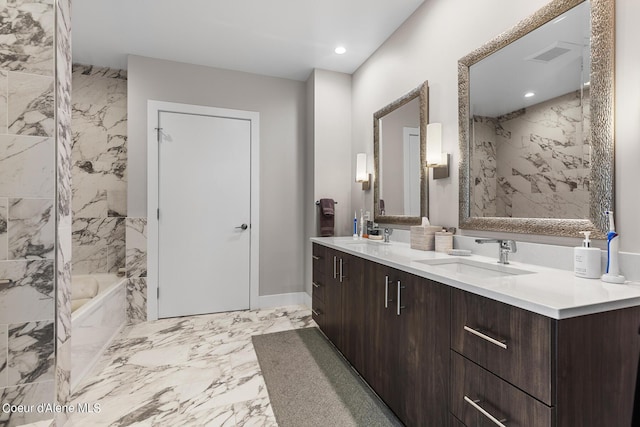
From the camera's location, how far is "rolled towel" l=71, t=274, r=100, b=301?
9.56 feet

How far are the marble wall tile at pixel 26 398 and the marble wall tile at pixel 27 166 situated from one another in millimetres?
892

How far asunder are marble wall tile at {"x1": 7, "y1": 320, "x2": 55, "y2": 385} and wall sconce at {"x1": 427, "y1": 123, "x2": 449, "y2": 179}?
2300mm

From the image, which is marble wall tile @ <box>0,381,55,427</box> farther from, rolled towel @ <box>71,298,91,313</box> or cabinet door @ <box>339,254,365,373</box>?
cabinet door @ <box>339,254,365,373</box>

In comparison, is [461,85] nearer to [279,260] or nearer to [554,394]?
[554,394]

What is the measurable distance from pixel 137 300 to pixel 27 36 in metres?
2.34

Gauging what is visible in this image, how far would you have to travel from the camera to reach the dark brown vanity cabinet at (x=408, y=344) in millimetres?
1208

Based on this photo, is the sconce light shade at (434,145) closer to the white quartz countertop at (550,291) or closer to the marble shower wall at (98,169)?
the white quartz countertop at (550,291)

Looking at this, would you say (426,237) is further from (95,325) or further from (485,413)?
(95,325)

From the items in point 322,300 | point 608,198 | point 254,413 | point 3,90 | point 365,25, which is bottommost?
point 254,413

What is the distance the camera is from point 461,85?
6.25 ft

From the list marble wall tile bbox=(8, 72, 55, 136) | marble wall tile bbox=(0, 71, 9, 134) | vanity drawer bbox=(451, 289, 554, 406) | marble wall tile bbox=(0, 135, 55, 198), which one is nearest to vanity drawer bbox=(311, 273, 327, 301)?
vanity drawer bbox=(451, 289, 554, 406)

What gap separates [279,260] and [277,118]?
1.63 metres

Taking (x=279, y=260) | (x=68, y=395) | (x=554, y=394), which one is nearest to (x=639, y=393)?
(x=554, y=394)

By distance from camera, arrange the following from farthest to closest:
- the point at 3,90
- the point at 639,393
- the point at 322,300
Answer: the point at 322,300 < the point at 3,90 < the point at 639,393
